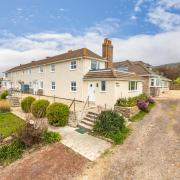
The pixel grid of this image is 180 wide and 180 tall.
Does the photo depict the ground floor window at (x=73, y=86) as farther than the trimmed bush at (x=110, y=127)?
Yes

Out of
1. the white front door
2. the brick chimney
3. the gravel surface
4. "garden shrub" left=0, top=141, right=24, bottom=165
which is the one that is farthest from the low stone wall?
the brick chimney

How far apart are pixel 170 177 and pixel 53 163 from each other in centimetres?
530

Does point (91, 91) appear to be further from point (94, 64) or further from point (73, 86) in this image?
point (94, 64)

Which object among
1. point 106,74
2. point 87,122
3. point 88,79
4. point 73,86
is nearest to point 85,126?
point 87,122

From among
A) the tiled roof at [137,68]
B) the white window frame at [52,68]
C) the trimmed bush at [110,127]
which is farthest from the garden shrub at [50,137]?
the tiled roof at [137,68]

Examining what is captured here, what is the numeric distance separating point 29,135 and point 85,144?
11.0 ft

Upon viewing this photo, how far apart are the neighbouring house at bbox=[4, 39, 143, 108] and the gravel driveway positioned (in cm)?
692

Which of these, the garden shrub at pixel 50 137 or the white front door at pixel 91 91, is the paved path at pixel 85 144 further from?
the white front door at pixel 91 91

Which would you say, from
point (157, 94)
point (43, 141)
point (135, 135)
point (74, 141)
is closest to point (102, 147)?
point (74, 141)

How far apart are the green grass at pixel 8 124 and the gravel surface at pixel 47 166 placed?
147 inches

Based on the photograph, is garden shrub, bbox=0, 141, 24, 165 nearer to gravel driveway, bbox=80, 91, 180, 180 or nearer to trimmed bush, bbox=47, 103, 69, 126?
trimmed bush, bbox=47, 103, 69, 126

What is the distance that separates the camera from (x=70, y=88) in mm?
25359

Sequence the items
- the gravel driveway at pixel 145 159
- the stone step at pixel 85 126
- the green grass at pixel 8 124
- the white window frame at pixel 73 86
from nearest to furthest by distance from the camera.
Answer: the gravel driveway at pixel 145 159 → the green grass at pixel 8 124 → the stone step at pixel 85 126 → the white window frame at pixel 73 86

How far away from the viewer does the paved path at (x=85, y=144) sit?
9570 millimetres
